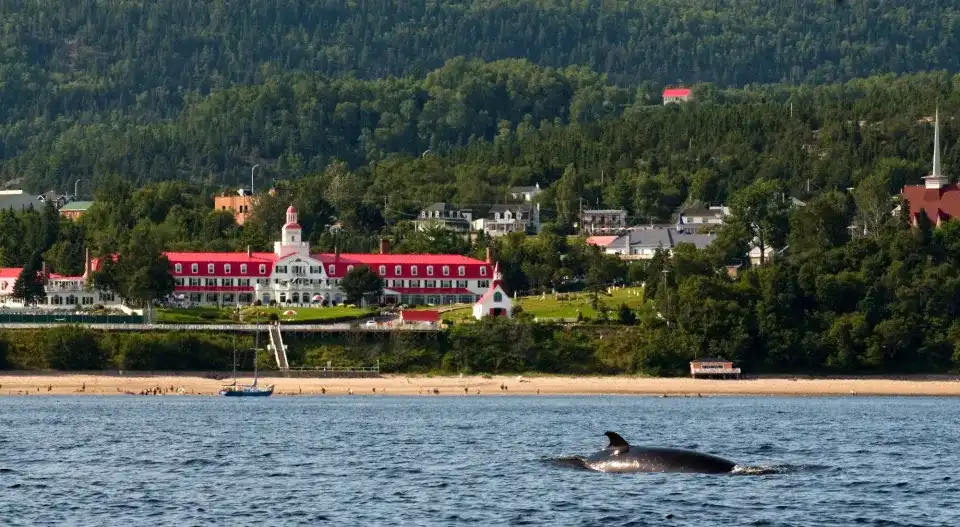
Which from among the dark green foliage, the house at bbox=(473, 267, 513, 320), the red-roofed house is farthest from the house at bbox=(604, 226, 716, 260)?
the house at bbox=(473, 267, 513, 320)

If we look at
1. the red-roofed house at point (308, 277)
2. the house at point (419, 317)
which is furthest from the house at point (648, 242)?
the house at point (419, 317)

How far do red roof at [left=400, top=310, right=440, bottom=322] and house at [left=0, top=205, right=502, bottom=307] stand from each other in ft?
59.3

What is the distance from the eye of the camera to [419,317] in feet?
462

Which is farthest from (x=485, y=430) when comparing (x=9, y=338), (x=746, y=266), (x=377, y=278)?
(x=746, y=266)

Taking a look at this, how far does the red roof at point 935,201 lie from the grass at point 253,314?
5007 centimetres

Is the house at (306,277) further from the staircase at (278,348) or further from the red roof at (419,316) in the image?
the staircase at (278,348)

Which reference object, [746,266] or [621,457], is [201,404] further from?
[746,266]

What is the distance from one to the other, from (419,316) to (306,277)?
24.4 metres

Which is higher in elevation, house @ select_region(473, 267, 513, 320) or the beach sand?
house @ select_region(473, 267, 513, 320)

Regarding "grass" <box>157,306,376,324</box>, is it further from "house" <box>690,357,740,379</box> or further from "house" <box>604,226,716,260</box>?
"house" <box>604,226,716,260</box>

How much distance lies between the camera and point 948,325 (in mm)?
137000

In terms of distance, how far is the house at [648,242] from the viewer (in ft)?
615

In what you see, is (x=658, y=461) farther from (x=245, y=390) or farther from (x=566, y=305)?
(x=566, y=305)

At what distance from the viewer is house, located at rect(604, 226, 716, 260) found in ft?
615
